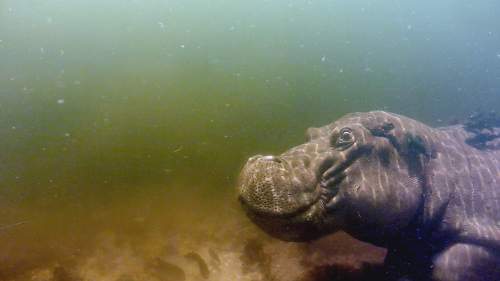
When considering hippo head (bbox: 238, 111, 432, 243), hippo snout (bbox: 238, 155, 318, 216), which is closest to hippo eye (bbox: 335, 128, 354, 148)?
hippo head (bbox: 238, 111, 432, 243)

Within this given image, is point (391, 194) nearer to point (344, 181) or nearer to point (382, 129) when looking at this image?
point (344, 181)

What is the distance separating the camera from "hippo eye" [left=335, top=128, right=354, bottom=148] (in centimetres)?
553

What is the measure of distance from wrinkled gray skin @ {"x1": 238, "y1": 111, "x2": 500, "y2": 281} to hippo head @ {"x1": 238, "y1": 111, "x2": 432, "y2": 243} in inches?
0.5

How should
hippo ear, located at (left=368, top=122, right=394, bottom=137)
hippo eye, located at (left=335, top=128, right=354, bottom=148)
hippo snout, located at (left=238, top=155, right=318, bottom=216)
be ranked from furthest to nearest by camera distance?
hippo ear, located at (left=368, top=122, right=394, bottom=137), hippo eye, located at (left=335, top=128, right=354, bottom=148), hippo snout, located at (left=238, top=155, right=318, bottom=216)

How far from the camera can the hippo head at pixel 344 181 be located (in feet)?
15.6

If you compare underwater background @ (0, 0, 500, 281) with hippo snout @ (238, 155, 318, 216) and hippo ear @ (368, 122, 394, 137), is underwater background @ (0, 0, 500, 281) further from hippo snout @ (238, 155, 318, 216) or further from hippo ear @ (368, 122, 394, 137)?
hippo ear @ (368, 122, 394, 137)

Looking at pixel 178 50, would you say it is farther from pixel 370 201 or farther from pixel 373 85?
pixel 370 201

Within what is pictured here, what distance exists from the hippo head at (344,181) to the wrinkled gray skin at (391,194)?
0.04 feet

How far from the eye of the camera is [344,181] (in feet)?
17.4

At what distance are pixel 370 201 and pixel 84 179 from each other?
6.44 m

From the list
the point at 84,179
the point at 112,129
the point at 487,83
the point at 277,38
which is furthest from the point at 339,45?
the point at 84,179

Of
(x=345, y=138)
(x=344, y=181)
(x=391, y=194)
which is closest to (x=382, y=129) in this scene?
(x=345, y=138)

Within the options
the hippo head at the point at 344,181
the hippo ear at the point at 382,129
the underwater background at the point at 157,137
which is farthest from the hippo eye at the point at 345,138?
the underwater background at the point at 157,137

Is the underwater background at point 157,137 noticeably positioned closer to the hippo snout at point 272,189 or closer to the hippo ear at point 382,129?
the hippo snout at point 272,189
